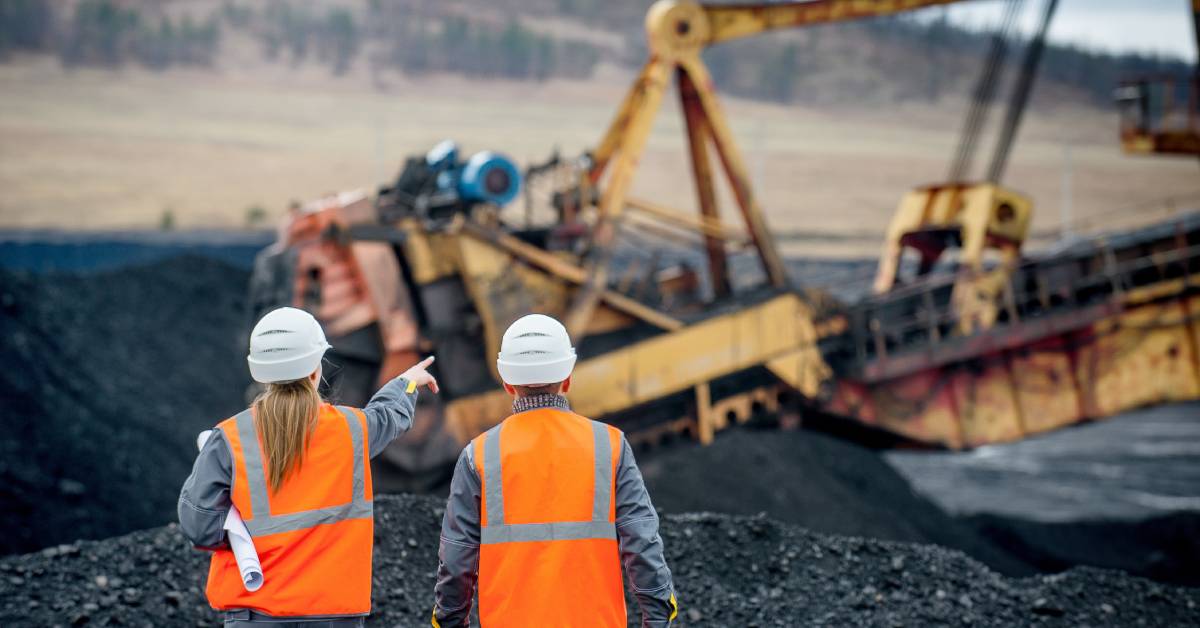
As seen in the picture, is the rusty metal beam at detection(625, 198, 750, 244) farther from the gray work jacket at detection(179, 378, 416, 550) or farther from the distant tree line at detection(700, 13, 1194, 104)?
the distant tree line at detection(700, 13, 1194, 104)

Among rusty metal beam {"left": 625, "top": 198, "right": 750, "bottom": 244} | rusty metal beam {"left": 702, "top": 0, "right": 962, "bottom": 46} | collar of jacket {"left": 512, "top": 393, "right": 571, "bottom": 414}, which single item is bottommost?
collar of jacket {"left": 512, "top": 393, "right": 571, "bottom": 414}

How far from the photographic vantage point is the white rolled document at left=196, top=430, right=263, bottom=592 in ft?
8.01

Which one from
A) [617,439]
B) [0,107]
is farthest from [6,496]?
[0,107]

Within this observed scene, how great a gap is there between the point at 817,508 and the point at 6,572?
4.81 m

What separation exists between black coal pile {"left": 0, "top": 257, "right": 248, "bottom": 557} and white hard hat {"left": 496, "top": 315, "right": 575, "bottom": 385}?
5981 millimetres

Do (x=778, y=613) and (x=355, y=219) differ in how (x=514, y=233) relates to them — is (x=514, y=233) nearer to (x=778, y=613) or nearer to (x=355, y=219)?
(x=355, y=219)

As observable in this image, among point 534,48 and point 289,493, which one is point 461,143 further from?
point 289,493

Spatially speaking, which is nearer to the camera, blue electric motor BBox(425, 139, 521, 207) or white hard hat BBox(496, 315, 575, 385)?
white hard hat BBox(496, 315, 575, 385)

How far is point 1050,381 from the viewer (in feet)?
26.1

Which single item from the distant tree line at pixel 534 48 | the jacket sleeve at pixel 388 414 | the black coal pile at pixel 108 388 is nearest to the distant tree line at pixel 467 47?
the distant tree line at pixel 534 48

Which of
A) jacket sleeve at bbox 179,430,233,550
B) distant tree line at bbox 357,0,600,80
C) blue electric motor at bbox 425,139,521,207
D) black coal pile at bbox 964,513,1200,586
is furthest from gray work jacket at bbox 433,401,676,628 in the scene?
distant tree line at bbox 357,0,600,80

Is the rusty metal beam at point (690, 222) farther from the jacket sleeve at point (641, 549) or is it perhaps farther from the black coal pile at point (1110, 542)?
the jacket sleeve at point (641, 549)

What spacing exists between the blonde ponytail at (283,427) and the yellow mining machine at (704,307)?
15.0 ft

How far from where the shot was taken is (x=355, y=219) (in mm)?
7266
